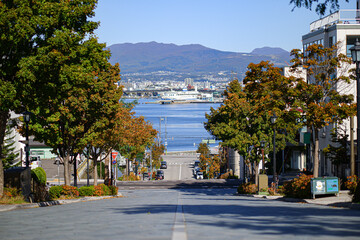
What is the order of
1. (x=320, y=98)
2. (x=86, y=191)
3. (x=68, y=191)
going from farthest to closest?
(x=86, y=191) < (x=320, y=98) < (x=68, y=191)

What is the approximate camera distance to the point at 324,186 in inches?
974

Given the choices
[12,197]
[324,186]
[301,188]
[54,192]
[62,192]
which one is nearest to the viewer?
[12,197]

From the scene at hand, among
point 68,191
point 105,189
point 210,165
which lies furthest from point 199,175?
point 68,191

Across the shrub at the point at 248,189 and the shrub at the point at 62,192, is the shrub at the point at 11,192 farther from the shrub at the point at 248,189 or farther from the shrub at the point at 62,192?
the shrub at the point at 248,189

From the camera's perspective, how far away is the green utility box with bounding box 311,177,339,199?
970 inches

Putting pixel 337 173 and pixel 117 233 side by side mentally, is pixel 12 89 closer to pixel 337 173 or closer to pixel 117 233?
pixel 117 233

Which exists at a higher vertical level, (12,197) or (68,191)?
(12,197)

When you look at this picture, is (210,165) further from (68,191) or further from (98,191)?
(68,191)

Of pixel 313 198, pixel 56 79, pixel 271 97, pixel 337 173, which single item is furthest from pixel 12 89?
pixel 337 173

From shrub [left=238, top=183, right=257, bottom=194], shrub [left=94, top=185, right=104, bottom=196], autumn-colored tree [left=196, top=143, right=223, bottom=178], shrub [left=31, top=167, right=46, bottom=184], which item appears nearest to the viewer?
shrub [left=31, top=167, right=46, bottom=184]

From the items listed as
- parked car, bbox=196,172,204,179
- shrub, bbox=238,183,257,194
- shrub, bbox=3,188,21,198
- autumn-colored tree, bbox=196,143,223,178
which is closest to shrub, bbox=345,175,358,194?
shrub, bbox=3,188,21,198

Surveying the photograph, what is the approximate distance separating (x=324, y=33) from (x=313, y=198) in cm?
3359

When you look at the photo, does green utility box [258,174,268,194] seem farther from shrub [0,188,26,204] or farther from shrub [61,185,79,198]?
shrub [0,188,26,204]

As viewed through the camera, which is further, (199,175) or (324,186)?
(199,175)
